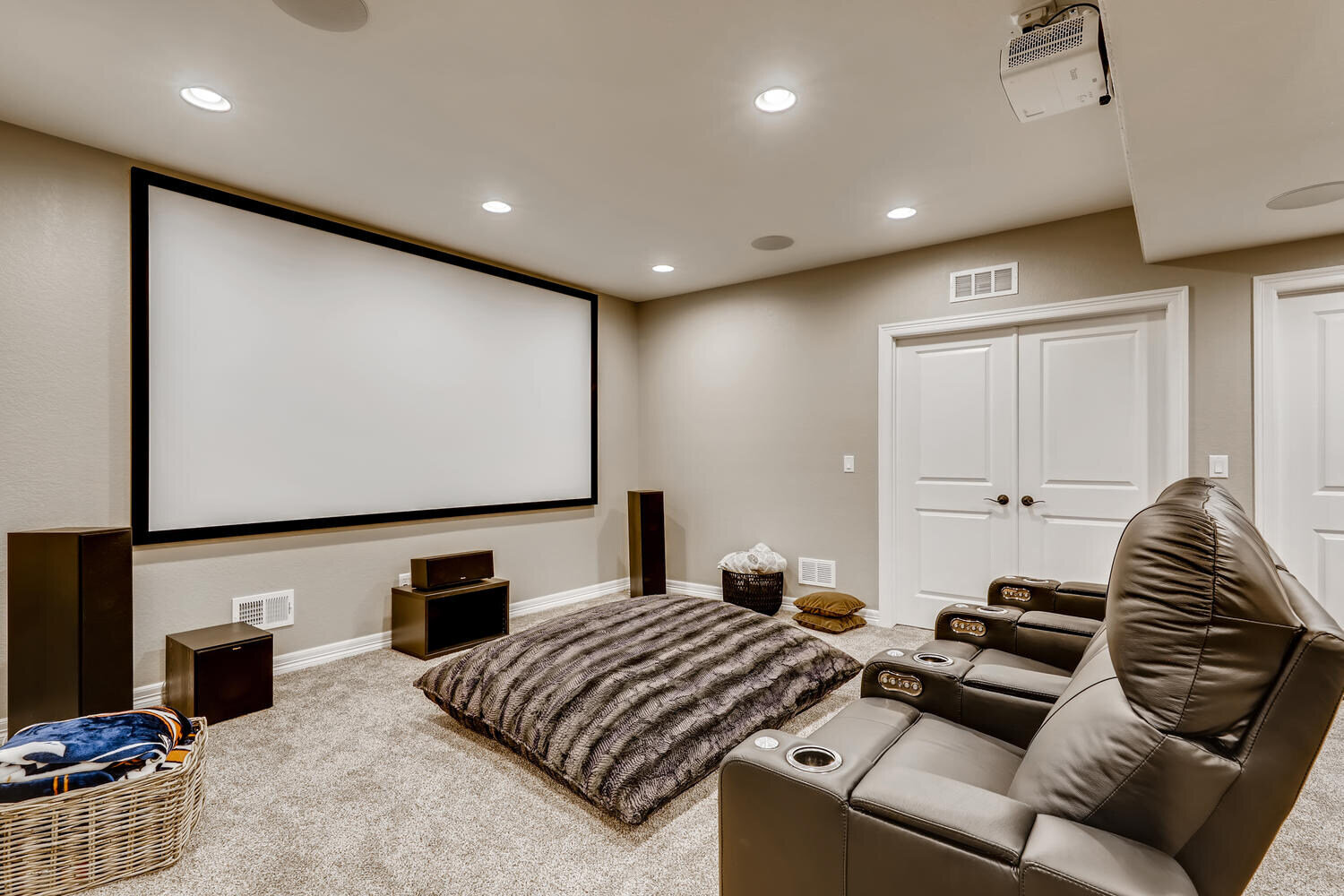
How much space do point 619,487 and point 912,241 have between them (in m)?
3.02

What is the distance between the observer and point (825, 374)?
15.6ft

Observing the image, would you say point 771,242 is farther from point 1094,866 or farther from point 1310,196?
point 1094,866

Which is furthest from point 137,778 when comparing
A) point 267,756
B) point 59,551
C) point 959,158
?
point 959,158

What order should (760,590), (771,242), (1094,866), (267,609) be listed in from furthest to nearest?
(760,590), (771,242), (267,609), (1094,866)

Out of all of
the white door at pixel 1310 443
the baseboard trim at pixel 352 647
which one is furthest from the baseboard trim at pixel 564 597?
the white door at pixel 1310 443

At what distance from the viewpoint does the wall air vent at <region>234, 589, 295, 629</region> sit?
11.1 ft

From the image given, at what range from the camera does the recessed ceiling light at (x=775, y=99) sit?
2484 millimetres

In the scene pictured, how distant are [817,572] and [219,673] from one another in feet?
12.0

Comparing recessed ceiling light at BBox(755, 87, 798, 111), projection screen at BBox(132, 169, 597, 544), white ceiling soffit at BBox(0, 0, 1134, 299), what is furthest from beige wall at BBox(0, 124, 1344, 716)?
recessed ceiling light at BBox(755, 87, 798, 111)

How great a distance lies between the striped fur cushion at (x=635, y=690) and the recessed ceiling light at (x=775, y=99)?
7.39 ft

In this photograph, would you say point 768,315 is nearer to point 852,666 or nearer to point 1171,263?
point 1171,263

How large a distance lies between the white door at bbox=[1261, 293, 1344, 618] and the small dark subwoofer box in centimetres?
439

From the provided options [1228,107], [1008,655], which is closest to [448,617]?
[1008,655]

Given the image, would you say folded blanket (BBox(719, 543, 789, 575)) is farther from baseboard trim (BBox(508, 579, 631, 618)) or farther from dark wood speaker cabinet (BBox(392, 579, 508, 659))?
dark wood speaker cabinet (BBox(392, 579, 508, 659))
